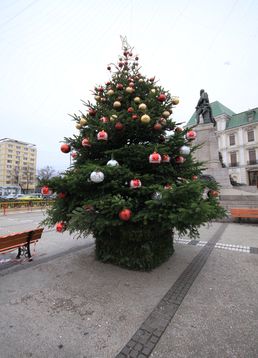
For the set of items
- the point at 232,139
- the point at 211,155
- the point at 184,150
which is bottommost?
the point at 184,150

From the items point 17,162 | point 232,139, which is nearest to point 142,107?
point 232,139

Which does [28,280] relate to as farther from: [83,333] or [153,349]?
[153,349]

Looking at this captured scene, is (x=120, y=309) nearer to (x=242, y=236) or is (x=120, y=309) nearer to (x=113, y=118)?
(x=113, y=118)

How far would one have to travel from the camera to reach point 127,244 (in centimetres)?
466

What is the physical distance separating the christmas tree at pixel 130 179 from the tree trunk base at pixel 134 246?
0.02 metres

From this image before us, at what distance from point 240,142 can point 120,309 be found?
143 ft

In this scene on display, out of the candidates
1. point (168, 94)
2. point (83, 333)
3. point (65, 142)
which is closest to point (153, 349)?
point (83, 333)

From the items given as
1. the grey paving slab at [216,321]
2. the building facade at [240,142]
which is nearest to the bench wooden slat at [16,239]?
the grey paving slab at [216,321]

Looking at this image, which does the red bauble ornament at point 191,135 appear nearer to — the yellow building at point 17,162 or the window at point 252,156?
the window at point 252,156

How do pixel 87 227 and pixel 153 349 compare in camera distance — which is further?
pixel 87 227

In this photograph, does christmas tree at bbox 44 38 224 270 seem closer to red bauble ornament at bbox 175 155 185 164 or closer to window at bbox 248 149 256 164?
red bauble ornament at bbox 175 155 185 164

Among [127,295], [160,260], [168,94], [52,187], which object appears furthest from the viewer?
[168,94]

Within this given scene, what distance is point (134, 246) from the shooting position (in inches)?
181

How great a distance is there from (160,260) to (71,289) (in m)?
2.26
